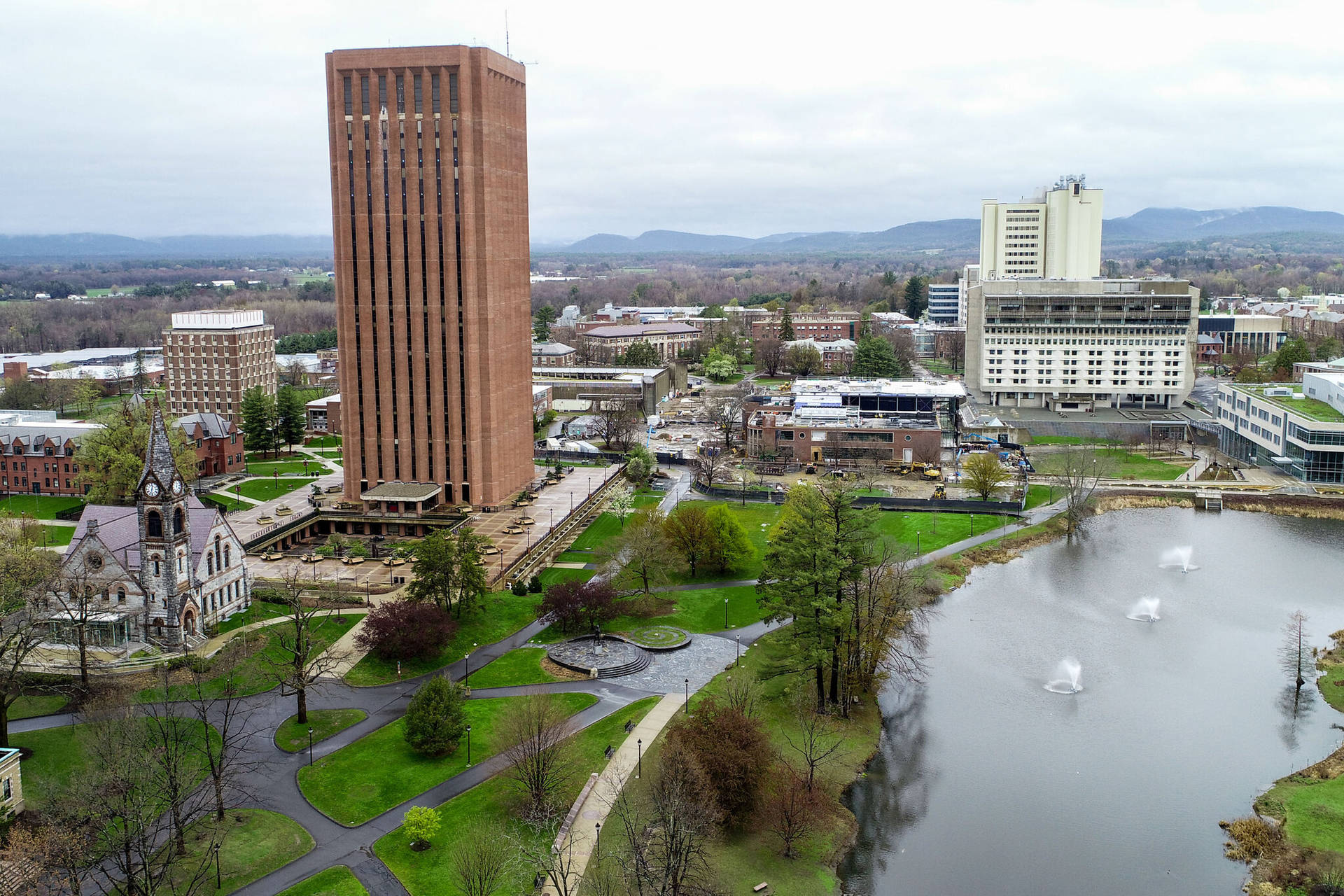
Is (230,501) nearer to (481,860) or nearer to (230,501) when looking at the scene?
(230,501)

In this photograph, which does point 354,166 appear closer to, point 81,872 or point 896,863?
point 81,872

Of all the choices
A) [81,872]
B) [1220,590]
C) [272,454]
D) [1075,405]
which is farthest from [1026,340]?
[81,872]

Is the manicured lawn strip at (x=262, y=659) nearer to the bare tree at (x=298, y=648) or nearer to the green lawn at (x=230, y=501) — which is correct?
the bare tree at (x=298, y=648)

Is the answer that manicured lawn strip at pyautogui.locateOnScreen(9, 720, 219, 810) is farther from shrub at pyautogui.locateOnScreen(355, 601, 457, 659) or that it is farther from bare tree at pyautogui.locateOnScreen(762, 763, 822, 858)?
bare tree at pyautogui.locateOnScreen(762, 763, 822, 858)

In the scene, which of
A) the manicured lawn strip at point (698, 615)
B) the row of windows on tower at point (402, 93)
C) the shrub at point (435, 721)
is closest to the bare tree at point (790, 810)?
the shrub at point (435, 721)

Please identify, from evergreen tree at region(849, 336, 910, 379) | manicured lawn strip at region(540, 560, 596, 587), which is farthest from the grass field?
evergreen tree at region(849, 336, 910, 379)

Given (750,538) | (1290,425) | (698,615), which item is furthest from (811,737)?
(1290,425)
